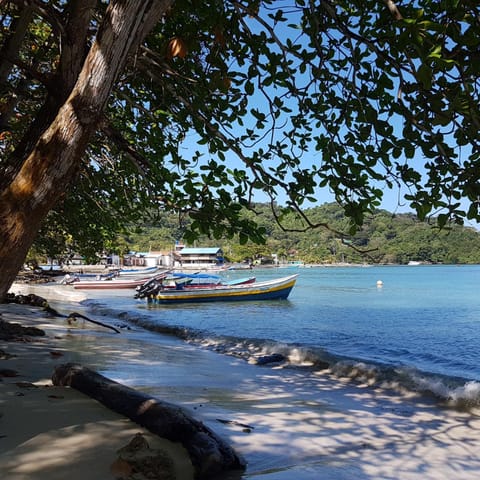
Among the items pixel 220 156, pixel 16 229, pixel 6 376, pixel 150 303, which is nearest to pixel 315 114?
pixel 220 156

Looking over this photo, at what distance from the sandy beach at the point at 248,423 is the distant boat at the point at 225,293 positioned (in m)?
A: 21.0

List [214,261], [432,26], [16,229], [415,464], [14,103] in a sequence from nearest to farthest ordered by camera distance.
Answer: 1. [16,229]
2. [432,26]
3. [415,464]
4. [14,103]
5. [214,261]

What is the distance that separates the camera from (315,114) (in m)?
3.96

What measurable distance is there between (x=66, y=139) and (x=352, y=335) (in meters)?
17.9

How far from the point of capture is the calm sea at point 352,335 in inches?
415

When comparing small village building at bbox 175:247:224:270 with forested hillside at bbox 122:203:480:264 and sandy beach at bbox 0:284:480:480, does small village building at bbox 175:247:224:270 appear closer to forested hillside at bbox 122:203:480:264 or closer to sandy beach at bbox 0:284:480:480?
forested hillside at bbox 122:203:480:264

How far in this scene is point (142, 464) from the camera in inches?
121

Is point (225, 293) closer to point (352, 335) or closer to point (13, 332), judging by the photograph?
point (352, 335)

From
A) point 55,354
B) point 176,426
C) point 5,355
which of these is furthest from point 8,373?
point 176,426

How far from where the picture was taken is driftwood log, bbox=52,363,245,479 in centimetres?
341

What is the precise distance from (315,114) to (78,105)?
2.38 m

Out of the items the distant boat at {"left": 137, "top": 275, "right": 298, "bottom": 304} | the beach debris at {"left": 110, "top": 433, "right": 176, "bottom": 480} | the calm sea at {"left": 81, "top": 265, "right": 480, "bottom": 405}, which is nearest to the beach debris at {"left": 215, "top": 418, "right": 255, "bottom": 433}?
the beach debris at {"left": 110, "top": 433, "right": 176, "bottom": 480}

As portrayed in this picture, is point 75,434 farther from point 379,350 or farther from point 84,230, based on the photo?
point 379,350

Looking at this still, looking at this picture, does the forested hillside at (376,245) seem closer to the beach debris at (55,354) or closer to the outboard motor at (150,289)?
the outboard motor at (150,289)
